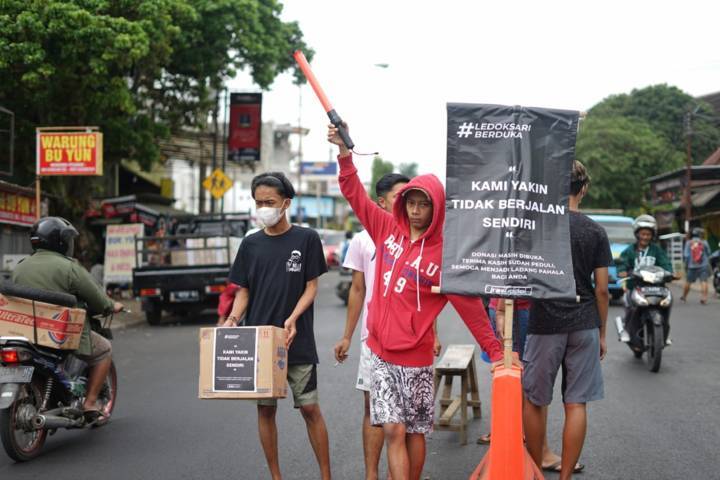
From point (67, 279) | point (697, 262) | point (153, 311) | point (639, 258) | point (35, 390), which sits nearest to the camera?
point (35, 390)

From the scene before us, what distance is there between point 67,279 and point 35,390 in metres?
0.85

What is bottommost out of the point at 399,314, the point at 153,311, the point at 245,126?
the point at 153,311

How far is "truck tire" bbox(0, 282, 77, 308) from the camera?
6246 mm

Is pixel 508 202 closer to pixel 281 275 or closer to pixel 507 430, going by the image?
pixel 507 430

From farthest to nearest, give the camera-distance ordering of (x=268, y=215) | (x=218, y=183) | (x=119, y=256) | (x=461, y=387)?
(x=218, y=183), (x=119, y=256), (x=461, y=387), (x=268, y=215)

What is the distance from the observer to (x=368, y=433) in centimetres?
532

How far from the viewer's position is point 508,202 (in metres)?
4.32

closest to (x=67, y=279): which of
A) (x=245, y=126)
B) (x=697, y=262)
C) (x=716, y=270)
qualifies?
(x=697, y=262)

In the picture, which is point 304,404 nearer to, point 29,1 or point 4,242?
point 29,1

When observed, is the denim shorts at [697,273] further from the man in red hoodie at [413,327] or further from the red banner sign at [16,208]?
the man in red hoodie at [413,327]

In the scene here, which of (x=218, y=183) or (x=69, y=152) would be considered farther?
(x=218, y=183)

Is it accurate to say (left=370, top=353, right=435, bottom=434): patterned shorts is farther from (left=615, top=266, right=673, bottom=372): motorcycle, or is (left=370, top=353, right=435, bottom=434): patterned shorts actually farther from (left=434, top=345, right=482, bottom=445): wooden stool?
(left=615, top=266, right=673, bottom=372): motorcycle

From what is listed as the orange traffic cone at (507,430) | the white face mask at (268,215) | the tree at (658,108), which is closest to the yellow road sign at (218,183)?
the white face mask at (268,215)

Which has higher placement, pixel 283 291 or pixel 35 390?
pixel 283 291
